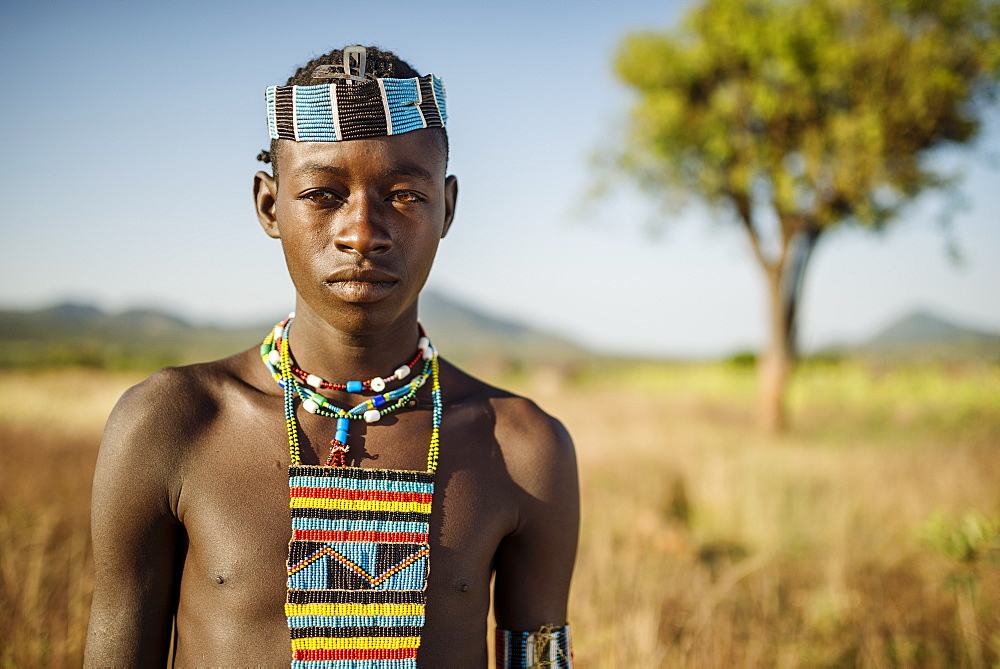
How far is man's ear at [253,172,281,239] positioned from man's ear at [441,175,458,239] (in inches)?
17.1

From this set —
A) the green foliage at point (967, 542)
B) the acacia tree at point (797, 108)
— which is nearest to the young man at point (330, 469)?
the green foliage at point (967, 542)

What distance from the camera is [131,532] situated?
5.43 feet

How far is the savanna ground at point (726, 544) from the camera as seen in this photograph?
4109 millimetres

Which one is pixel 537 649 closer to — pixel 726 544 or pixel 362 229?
pixel 362 229

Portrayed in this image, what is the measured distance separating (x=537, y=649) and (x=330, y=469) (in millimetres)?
732

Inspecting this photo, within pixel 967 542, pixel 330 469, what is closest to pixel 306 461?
pixel 330 469

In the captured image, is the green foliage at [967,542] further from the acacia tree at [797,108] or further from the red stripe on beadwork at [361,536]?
the acacia tree at [797,108]

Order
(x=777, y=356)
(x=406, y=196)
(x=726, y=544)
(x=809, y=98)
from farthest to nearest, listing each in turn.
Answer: (x=777, y=356)
(x=809, y=98)
(x=726, y=544)
(x=406, y=196)

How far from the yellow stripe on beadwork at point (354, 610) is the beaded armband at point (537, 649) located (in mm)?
367

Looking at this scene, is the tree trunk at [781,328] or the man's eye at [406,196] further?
the tree trunk at [781,328]

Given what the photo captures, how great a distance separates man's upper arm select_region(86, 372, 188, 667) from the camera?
166 cm

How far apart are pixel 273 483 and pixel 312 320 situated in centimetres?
41

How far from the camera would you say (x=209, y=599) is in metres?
1.67

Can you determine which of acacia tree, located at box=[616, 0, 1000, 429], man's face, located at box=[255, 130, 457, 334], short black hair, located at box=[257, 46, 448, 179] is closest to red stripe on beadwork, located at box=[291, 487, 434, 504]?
man's face, located at box=[255, 130, 457, 334]
